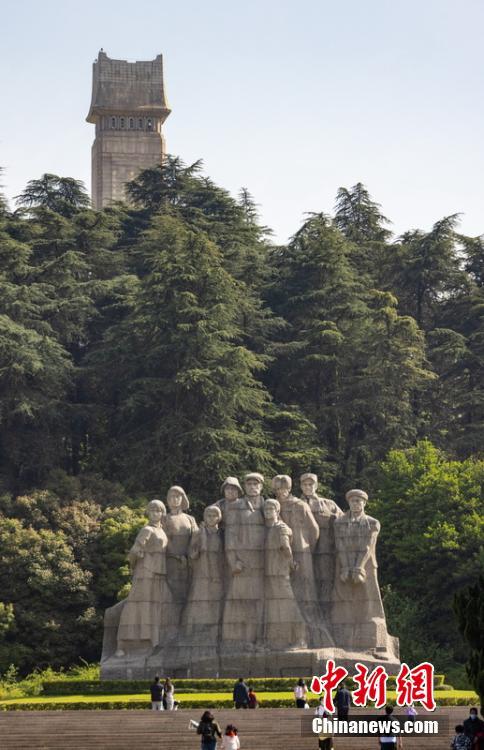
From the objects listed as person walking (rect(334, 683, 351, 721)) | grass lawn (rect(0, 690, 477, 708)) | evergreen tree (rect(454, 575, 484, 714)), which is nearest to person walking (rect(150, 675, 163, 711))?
grass lawn (rect(0, 690, 477, 708))

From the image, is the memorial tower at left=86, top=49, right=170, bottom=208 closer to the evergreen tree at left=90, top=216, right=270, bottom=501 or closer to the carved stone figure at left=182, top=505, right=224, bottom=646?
the evergreen tree at left=90, top=216, right=270, bottom=501

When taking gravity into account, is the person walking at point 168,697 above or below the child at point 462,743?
above

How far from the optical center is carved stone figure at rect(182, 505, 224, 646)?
1353 inches

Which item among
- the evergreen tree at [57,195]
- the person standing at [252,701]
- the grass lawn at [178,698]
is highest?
the evergreen tree at [57,195]

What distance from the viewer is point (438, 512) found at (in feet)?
137

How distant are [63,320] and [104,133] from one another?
3467 cm

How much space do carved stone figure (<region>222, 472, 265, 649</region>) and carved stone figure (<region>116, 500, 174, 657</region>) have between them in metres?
1.29

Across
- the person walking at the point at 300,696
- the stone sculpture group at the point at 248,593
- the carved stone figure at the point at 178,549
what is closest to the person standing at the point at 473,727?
the person walking at the point at 300,696

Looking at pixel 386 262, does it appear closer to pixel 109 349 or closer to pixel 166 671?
pixel 109 349

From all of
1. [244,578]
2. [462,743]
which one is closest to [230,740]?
[462,743]

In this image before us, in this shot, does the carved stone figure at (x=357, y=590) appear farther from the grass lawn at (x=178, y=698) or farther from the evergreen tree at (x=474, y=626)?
the evergreen tree at (x=474, y=626)

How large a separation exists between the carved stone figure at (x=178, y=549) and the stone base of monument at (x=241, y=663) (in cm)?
126

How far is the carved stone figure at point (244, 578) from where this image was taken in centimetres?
3419

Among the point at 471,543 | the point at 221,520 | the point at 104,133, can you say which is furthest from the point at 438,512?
the point at 104,133
